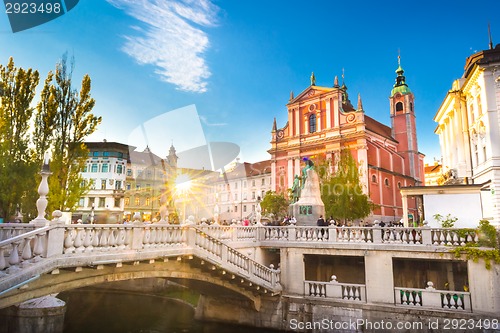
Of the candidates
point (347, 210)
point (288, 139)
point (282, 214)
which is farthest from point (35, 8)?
point (288, 139)

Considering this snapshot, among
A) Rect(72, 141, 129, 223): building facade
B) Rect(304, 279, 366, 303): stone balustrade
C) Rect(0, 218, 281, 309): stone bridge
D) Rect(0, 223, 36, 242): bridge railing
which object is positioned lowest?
Rect(304, 279, 366, 303): stone balustrade

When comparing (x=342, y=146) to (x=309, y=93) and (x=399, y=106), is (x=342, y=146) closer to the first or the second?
(x=309, y=93)

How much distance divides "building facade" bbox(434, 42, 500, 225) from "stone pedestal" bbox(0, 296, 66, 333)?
1041 inches

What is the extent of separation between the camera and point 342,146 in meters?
49.7

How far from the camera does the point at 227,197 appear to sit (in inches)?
3041

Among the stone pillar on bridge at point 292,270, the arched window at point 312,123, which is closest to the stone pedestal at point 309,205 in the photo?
the stone pillar on bridge at point 292,270

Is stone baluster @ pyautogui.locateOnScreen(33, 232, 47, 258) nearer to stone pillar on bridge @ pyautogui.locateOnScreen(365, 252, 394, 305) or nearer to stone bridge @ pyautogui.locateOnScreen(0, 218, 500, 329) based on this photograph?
stone bridge @ pyautogui.locateOnScreen(0, 218, 500, 329)

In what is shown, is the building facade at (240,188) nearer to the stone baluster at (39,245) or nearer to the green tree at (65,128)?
the green tree at (65,128)

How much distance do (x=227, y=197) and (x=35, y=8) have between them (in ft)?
219

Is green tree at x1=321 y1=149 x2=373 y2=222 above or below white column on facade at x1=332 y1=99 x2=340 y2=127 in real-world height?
below

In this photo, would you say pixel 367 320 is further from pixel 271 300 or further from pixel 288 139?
pixel 288 139

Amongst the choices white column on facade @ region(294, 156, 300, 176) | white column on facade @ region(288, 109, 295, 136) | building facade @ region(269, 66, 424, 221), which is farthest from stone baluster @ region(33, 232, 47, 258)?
white column on facade @ region(288, 109, 295, 136)

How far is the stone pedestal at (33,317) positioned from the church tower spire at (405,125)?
195 ft

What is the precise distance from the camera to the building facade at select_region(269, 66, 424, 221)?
4875 cm
